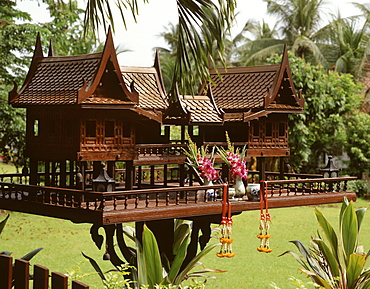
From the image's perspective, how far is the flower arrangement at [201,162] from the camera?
412 inches

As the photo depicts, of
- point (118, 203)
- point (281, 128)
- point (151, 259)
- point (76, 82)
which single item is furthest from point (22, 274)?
point (281, 128)

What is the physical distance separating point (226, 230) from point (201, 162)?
59.2 inches

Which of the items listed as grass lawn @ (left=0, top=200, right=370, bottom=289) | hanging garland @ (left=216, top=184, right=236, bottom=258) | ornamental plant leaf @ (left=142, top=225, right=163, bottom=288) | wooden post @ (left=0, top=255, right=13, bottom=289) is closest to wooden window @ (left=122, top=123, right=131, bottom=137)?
hanging garland @ (left=216, top=184, right=236, bottom=258)

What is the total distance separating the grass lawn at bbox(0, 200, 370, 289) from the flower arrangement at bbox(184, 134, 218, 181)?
3.58 m

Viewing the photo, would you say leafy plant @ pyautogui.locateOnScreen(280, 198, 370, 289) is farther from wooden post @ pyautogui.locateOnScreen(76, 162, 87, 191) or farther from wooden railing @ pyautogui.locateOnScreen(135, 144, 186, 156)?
wooden post @ pyautogui.locateOnScreen(76, 162, 87, 191)

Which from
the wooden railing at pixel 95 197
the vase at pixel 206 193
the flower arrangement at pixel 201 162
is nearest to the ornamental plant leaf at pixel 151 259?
the wooden railing at pixel 95 197

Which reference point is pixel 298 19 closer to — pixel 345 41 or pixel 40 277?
pixel 345 41

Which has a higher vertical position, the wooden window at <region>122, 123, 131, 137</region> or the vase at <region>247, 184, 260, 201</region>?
the wooden window at <region>122, 123, 131, 137</region>

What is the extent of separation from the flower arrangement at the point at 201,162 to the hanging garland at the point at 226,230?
1.80 feet

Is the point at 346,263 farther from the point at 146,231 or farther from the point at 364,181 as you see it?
the point at 364,181

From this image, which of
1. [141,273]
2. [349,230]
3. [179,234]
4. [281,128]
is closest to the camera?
[141,273]

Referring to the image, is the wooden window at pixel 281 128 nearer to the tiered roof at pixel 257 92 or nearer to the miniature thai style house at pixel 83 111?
the tiered roof at pixel 257 92

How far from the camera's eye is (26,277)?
3.66 metres

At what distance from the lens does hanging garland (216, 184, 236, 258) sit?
9.25 meters
